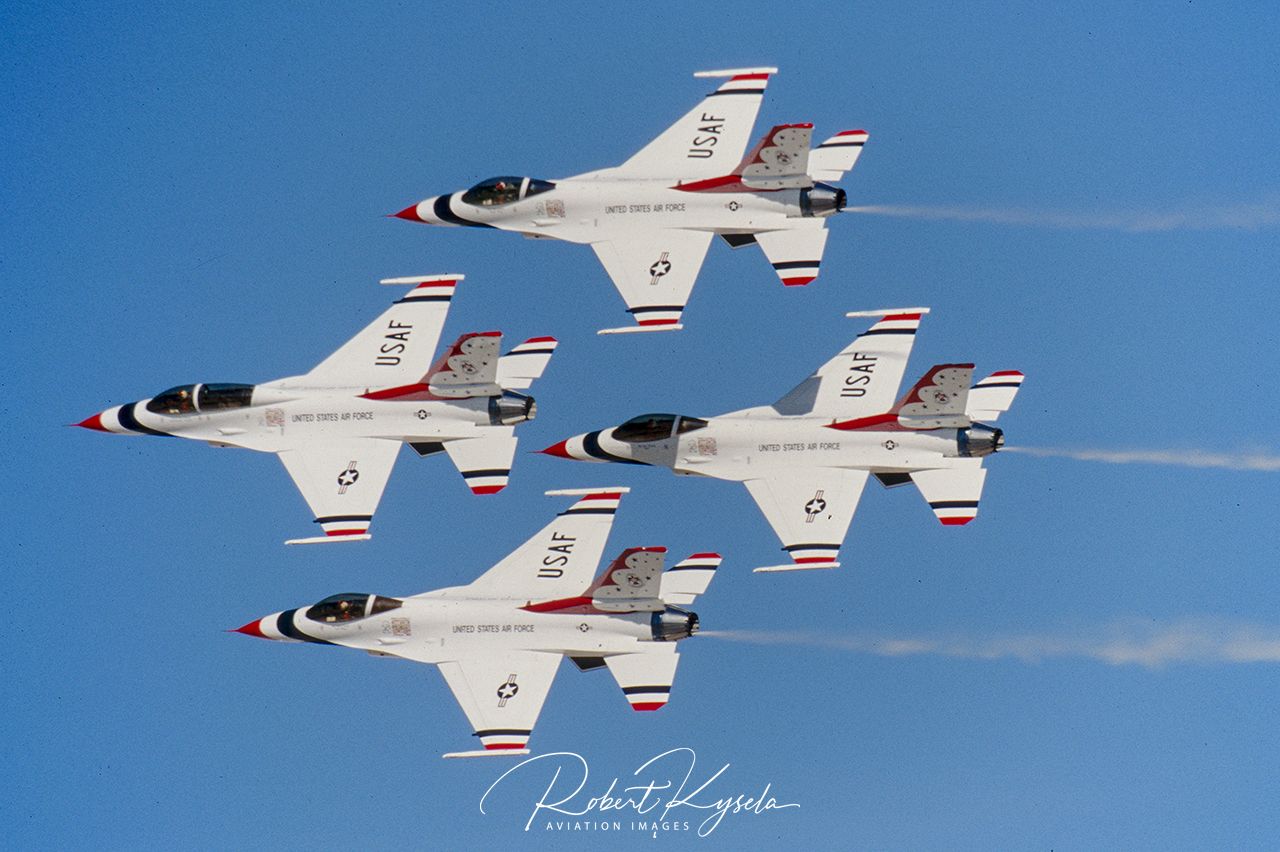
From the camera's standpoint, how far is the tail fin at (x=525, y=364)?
6606 centimetres

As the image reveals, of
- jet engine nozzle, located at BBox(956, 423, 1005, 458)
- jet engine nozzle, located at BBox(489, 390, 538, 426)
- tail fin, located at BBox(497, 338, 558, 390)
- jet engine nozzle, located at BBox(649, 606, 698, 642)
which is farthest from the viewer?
tail fin, located at BBox(497, 338, 558, 390)

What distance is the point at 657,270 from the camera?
65750mm

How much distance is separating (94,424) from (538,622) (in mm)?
11637

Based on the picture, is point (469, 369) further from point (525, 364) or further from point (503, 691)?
point (503, 691)

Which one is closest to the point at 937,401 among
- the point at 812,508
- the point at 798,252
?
the point at 812,508

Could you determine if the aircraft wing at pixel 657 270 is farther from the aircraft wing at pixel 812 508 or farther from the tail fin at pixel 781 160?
the aircraft wing at pixel 812 508

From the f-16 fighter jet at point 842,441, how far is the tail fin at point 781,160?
10.6 feet

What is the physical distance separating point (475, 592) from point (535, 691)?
2548 mm

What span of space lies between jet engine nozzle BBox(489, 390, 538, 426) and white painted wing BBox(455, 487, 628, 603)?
1709 millimetres

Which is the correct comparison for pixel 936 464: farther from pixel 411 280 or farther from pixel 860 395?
pixel 411 280

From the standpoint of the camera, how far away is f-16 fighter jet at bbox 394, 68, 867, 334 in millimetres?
65500

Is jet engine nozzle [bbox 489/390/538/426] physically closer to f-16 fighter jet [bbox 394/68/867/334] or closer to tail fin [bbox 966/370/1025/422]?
f-16 fighter jet [bbox 394/68/867/334]

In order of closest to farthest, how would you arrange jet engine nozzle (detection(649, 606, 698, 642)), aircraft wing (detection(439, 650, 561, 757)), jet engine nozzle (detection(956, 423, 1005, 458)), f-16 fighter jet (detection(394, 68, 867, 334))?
1. jet engine nozzle (detection(649, 606, 698, 642))
2. aircraft wing (detection(439, 650, 561, 757))
3. jet engine nozzle (detection(956, 423, 1005, 458))
4. f-16 fighter jet (detection(394, 68, 867, 334))

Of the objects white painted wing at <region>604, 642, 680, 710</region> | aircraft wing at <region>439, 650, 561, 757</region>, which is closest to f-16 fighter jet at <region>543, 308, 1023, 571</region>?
white painted wing at <region>604, 642, 680, 710</region>
